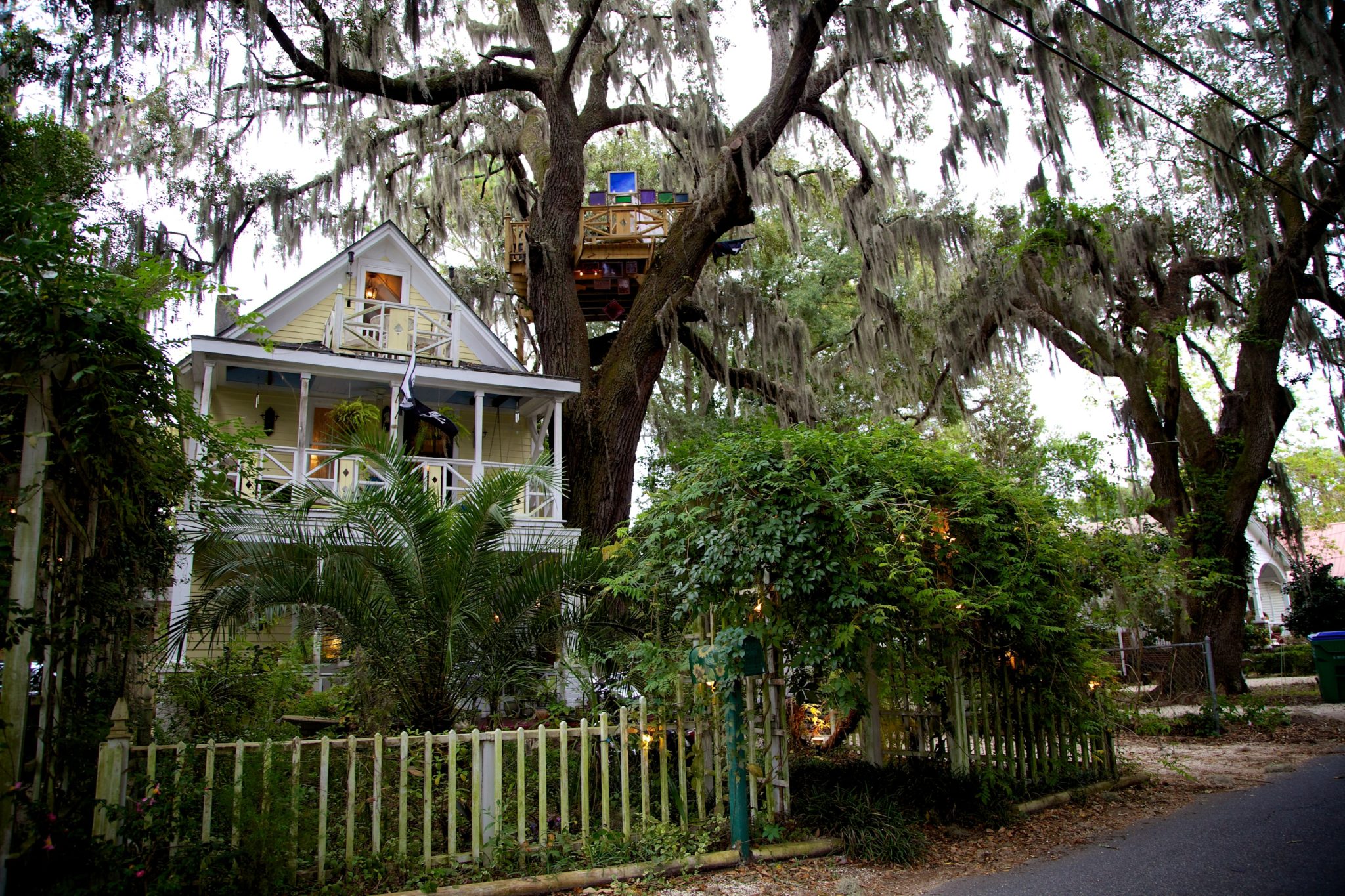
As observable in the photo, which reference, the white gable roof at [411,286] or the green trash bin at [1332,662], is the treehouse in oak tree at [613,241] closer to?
the white gable roof at [411,286]

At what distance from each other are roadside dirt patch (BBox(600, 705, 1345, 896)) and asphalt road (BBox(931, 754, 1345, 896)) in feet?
0.77

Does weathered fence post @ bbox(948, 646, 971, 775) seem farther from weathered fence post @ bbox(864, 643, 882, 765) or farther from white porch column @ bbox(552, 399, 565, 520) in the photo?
white porch column @ bbox(552, 399, 565, 520)

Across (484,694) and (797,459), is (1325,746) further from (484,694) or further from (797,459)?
(484,694)

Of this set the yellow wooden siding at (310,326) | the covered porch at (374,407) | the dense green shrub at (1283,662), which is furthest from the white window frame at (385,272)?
the dense green shrub at (1283,662)

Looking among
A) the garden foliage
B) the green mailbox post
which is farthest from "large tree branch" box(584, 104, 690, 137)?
the green mailbox post

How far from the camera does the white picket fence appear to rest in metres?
4.96

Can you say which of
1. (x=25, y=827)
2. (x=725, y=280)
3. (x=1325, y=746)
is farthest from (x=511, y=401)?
(x=1325, y=746)

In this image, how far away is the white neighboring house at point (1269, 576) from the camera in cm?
3603

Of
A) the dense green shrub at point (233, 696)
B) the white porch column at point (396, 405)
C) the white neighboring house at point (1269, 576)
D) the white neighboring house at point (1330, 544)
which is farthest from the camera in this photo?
the white neighboring house at point (1269, 576)

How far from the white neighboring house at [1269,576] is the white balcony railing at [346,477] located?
33.0m

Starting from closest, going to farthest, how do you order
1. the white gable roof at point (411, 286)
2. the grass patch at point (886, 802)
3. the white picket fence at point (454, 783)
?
the white picket fence at point (454, 783) → the grass patch at point (886, 802) → the white gable roof at point (411, 286)

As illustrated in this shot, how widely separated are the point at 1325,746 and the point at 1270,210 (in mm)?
9401

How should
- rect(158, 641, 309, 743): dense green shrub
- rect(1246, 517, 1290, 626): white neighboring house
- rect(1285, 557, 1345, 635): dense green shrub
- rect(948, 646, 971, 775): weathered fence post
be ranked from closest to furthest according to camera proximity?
rect(158, 641, 309, 743): dense green shrub, rect(948, 646, 971, 775): weathered fence post, rect(1285, 557, 1345, 635): dense green shrub, rect(1246, 517, 1290, 626): white neighboring house

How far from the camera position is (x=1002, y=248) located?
53.4ft
